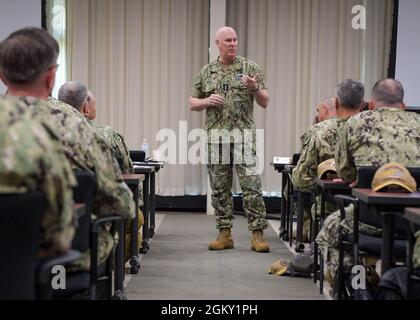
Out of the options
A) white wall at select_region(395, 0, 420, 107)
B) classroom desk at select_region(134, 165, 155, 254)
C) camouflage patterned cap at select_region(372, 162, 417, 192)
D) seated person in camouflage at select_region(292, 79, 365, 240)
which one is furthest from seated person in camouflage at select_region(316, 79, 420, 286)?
white wall at select_region(395, 0, 420, 107)

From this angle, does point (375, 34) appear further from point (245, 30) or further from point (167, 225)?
point (167, 225)

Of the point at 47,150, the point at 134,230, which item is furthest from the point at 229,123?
the point at 47,150

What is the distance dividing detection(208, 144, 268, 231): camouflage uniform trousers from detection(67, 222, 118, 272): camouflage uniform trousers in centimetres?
278

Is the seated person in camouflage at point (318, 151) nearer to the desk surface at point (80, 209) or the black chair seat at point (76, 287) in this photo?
the black chair seat at point (76, 287)

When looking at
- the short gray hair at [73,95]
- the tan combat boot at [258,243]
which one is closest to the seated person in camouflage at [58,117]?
the short gray hair at [73,95]

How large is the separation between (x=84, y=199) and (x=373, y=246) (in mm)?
1524

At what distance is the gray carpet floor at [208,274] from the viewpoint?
158 inches

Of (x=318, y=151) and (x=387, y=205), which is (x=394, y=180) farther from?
(x=318, y=151)

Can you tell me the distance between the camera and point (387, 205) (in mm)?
2641

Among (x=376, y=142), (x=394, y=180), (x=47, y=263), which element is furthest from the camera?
(x=376, y=142)

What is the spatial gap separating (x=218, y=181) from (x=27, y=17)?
3.48 metres

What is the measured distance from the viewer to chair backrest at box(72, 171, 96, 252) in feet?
7.36
